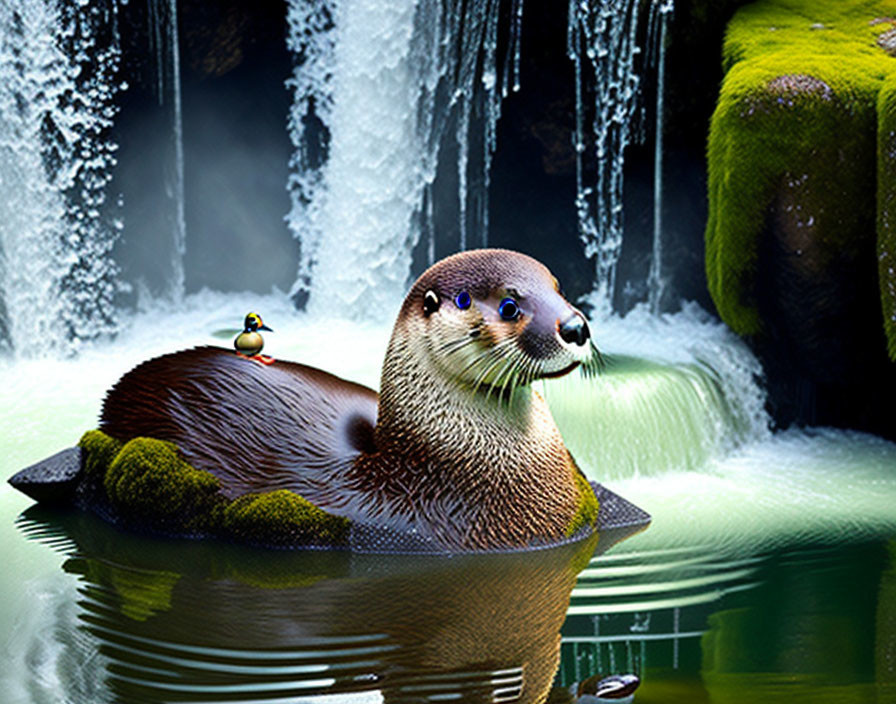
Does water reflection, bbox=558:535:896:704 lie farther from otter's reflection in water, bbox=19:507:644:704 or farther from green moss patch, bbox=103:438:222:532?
green moss patch, bbox=103:438:222:532

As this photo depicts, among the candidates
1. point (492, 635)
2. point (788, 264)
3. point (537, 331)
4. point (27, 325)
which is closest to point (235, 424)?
point (537, 331)

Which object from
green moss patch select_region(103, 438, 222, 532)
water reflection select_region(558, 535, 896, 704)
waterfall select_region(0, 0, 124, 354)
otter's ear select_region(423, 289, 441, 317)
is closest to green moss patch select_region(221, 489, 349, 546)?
green moss patch select_region(103, 438, 222, 532)

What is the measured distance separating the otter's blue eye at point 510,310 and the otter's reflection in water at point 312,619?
2.65 ft

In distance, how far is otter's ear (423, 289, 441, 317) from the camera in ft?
13.9

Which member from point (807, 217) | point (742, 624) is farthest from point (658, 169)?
point (742, 624)

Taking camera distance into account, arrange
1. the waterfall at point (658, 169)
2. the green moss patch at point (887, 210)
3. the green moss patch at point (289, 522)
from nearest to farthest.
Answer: the green moss patch at point (289, 522), the green moss patch at point (887, 210), the waterfall at point (658, 169)

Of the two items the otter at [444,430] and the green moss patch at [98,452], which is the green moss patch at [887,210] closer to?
the otter at [444,430]

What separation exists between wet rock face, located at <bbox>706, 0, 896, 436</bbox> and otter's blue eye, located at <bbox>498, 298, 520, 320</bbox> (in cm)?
348

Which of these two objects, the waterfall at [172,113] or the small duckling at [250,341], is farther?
the waterfall at [172,113]

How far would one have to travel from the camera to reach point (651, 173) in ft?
30.4

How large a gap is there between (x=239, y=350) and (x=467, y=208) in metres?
5.45

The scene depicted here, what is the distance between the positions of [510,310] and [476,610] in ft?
3.34

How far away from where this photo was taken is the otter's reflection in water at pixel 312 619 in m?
2.95

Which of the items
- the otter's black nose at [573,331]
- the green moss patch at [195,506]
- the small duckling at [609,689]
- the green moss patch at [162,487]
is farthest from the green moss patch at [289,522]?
the small duckling at [609,689]
